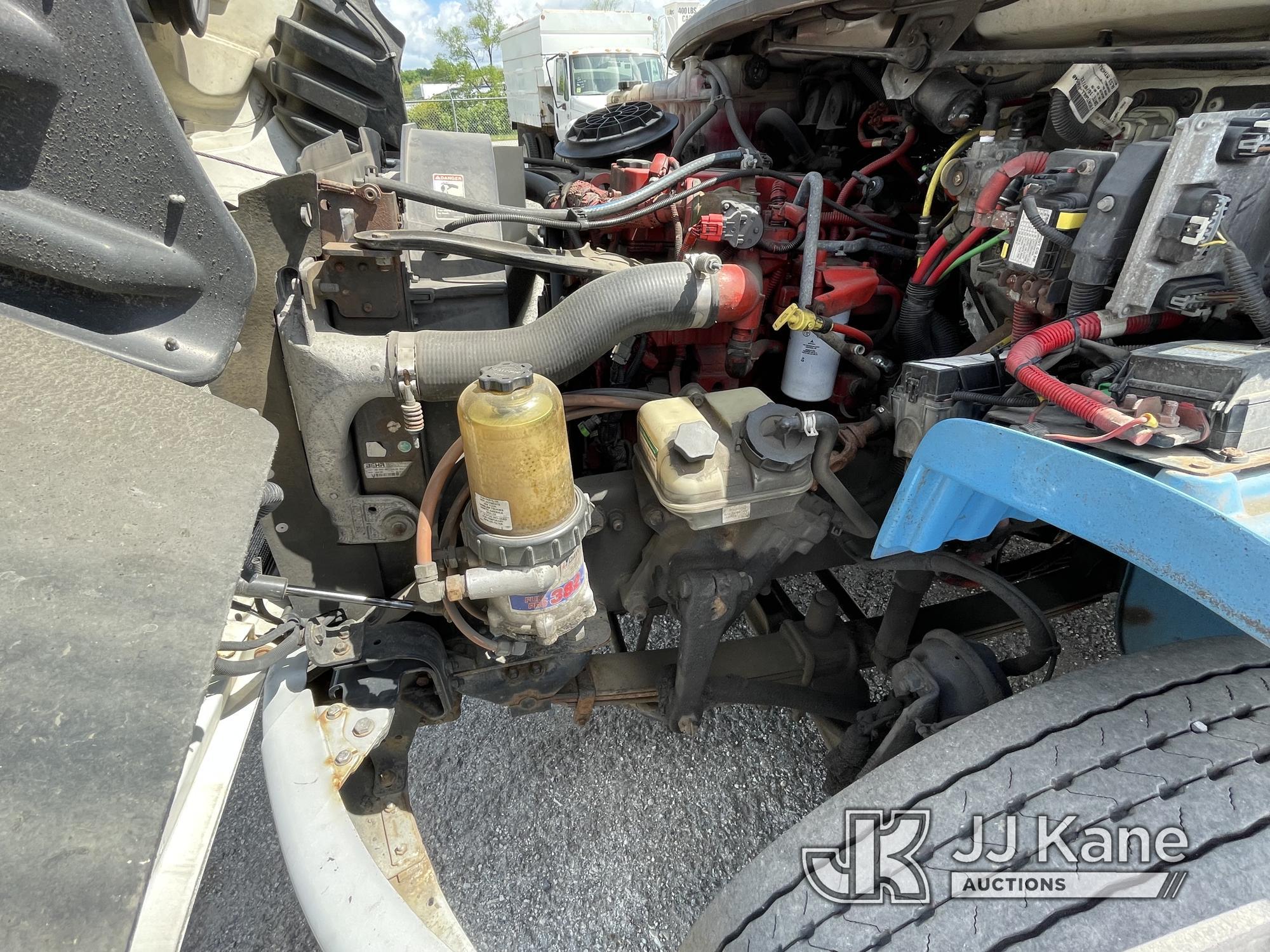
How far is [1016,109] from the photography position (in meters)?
1.49

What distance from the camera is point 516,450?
3.56 feet

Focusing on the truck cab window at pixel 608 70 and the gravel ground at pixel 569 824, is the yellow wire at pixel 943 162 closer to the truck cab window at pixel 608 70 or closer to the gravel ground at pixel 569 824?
the gravel ground at pixel 569 824

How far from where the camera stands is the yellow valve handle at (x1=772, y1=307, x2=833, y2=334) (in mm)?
1430

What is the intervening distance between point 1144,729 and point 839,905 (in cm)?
48

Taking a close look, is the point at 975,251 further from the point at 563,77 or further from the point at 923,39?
the point at 563,77

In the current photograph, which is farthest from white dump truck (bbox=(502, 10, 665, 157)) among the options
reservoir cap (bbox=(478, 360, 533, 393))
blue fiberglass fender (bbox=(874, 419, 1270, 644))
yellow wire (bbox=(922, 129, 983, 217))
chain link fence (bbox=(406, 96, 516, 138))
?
blue fiberglass fender (bbox=(874, 419, 1270, 644))

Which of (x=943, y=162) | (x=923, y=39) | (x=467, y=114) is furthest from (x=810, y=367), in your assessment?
(x=467, y=114)

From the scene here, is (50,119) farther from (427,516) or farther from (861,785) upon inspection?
(861,785)

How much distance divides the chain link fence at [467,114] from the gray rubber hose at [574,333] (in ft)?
66.2

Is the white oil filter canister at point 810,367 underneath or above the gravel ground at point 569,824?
above

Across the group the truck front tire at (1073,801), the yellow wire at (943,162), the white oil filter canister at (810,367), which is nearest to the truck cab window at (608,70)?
the yellow wire at (943,162)

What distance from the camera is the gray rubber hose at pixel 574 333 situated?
1.26 metres

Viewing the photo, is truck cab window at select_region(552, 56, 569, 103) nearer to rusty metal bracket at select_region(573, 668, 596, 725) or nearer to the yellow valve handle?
the yellow valve handle

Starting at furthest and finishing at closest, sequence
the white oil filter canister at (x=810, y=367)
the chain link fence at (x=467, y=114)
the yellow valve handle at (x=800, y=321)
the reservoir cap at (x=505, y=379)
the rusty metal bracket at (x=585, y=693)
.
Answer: the chain link fence at (x=467, y=114), the rusty metal bracket at (x=585, y=693), the white oil filter canister at (x=810, y=367), the yellow valve handle at (x=800, y=321), the reservoir cap at (x=505, y=379)
